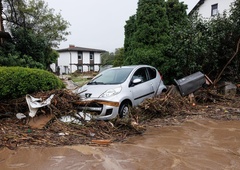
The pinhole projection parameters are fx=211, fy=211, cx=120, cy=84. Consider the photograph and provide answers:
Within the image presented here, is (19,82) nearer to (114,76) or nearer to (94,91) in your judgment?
(94,91)

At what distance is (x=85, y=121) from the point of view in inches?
197

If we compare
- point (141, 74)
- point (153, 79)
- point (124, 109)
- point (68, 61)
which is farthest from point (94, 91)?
Answer: point (68, 61)

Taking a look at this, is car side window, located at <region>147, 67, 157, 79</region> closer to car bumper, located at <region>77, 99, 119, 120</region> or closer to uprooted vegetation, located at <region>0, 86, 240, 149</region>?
uprooted vegetation, located at <region>0, 86, 240, 149</region>

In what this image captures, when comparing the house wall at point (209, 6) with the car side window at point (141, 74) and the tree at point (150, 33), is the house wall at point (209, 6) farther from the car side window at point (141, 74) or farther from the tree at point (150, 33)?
the car side window at point (141, 74)

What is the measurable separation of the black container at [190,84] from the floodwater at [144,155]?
2990 millimetres

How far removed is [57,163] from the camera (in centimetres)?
336

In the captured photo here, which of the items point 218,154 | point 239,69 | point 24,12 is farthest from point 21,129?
point 24,12

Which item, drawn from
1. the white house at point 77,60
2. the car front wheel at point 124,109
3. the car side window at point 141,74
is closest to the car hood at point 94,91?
the car front wheel at point 124,109

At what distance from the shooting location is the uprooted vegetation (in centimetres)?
424

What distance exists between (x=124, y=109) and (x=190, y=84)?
10.9ft

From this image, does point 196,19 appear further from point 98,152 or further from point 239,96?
point 98,152

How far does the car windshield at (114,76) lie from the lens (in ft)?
19.9

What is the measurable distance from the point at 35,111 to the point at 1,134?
86 centimetres

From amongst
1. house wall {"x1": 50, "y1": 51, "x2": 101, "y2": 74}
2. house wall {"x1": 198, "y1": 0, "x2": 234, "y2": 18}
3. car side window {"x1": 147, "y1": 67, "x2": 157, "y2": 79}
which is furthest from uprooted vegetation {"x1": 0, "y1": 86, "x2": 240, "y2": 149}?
house wall {"x1": 50, "y1": 51, "x2": 101, "y2": 74}
